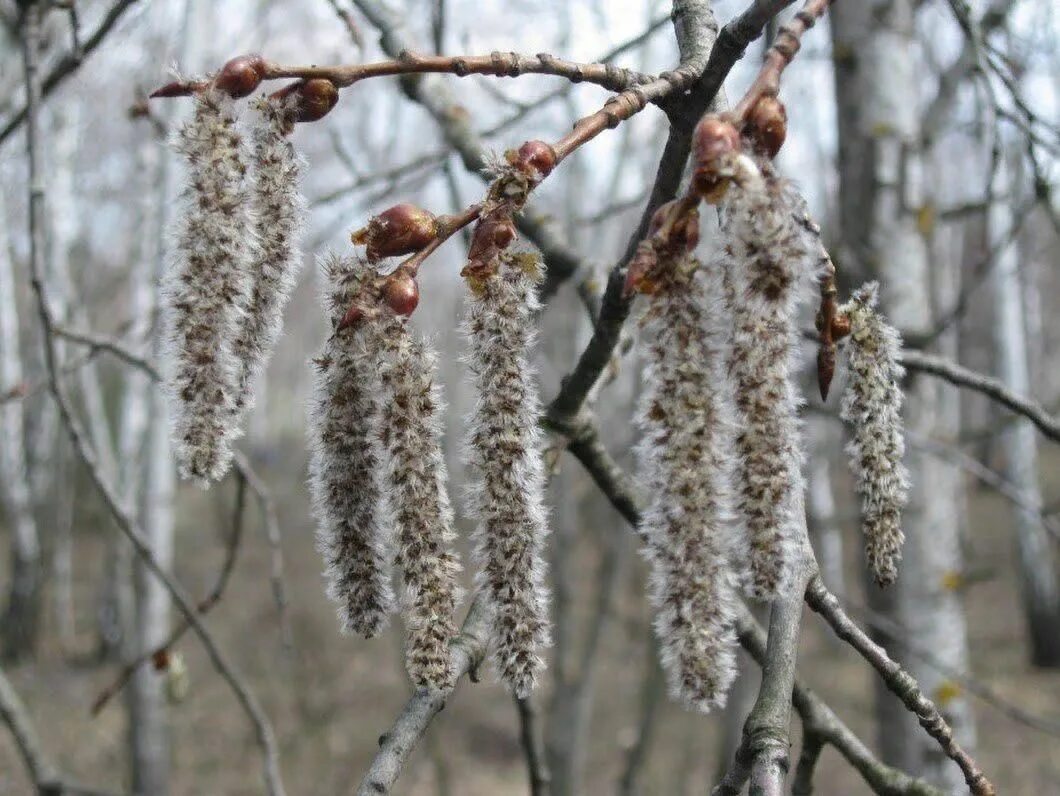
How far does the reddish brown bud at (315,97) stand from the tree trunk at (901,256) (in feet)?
9.37

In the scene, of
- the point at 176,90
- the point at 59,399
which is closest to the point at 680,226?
the point at 176,90

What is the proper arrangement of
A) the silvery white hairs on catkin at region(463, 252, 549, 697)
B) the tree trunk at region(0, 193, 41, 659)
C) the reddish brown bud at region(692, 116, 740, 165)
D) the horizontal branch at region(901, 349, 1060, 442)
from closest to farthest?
the reddish brown bud at region(692, 116, 740, 165) → the silvery white hairs on catkin at region(463, 252, 549, 697) → the horizontal branch at region(901, 349, 1060, 442) → the tree trunk at region(0, 193, 41, 659)

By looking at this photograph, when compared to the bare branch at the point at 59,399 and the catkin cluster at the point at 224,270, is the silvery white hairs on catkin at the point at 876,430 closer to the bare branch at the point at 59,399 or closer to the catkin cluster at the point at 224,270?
the catkin cluster at the point at 224,270

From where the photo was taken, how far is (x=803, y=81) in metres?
7.32

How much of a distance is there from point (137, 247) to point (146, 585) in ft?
12.2

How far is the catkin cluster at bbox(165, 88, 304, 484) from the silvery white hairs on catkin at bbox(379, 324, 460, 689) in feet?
0.45

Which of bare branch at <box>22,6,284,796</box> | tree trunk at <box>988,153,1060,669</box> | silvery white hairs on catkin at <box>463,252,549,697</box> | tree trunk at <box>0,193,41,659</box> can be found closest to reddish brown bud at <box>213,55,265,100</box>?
silvery white hairs on catkin at <box>463,252,549,697</box>

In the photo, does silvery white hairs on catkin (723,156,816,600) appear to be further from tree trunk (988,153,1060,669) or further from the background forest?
tree trunk (988,153,1060,669)

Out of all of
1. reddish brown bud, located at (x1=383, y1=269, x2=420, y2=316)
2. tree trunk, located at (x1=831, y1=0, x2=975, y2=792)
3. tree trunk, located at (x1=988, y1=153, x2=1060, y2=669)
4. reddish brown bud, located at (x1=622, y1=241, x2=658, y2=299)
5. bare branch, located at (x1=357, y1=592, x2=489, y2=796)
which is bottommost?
bare branch, located at (x1=357, y1=592, x2=489, y2=796)

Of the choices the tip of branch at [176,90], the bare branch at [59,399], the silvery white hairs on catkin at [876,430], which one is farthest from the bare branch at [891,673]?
the bare branch at [59,399]

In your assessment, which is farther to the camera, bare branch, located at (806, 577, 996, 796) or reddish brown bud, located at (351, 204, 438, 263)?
bare branch, located at (806, 577, 996, 796)

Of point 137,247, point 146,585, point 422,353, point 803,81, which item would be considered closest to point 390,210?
point 422,353

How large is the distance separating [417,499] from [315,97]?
40 cm

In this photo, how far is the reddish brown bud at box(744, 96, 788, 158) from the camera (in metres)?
0.81
